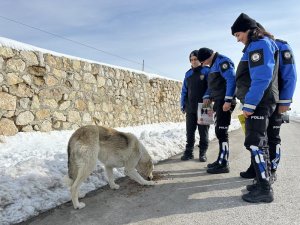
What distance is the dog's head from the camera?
4.98m

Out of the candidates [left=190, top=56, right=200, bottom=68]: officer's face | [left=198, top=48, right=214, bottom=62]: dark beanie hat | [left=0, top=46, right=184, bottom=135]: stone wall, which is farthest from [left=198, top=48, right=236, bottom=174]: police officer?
[left=0, top=46, right=184, bottom=135]: stone wall

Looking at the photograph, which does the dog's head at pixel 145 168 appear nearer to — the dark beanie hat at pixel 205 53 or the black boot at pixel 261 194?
the black boot at pixel 261 194

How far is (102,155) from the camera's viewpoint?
4422 millimetres

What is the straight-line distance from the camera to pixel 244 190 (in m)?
4.43

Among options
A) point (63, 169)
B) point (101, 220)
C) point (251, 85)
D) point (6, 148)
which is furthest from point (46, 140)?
point (251, 85)

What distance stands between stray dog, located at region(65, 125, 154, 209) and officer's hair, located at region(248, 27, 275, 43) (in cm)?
230

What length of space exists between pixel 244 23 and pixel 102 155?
2709 millimetres

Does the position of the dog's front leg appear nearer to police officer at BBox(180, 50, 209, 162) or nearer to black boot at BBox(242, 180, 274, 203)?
black boot at BBox(242, 180, 274, 203)

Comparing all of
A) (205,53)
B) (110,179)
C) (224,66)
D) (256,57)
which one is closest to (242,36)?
(256,57)

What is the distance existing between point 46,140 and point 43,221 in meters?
4.40

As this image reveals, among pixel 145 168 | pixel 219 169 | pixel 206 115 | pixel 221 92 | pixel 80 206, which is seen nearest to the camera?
pixel 80 206

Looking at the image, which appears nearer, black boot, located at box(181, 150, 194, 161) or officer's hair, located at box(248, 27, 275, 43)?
officer's hair, located at box(248, 27, 275, 43)

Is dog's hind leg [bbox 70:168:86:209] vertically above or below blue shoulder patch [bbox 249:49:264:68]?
below

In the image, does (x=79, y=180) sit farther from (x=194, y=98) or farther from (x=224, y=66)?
(x=194, y=98)
